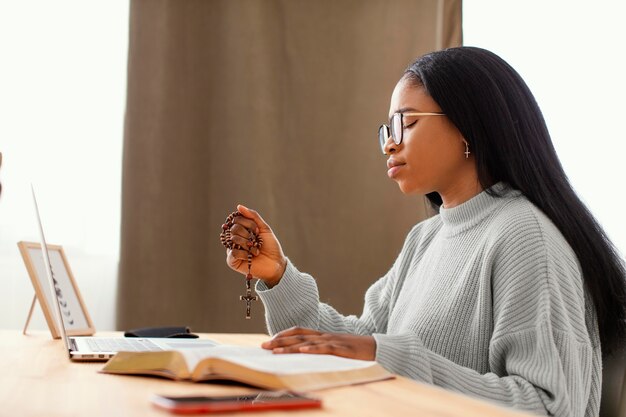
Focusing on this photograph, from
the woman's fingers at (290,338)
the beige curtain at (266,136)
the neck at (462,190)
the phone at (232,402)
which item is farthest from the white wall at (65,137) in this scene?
the phone at (232,402)

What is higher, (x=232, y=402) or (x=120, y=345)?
(x=232, y=402)

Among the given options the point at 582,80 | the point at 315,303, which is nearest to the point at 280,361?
the point at 315,303

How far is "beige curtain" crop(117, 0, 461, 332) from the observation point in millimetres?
2867

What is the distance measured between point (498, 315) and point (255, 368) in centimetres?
58

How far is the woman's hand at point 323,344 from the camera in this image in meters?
1.08

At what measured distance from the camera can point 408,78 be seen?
5.31 feet

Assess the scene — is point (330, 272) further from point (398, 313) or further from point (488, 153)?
point (488, 153)

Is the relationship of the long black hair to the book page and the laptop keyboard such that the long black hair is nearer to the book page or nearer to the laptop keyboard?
the book page

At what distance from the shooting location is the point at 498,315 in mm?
1279

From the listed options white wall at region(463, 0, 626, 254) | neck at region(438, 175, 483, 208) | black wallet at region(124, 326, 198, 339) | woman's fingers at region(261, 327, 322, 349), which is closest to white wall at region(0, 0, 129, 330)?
black wallet at region(124, 326, 198, 339)

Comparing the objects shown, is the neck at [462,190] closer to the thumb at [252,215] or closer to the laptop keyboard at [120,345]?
the thumb at [252,215]

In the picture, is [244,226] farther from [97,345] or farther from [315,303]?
[97,345]

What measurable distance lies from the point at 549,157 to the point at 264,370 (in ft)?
2.79

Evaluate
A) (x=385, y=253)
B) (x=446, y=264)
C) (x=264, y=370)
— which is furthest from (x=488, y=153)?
(x=385, y=253)
